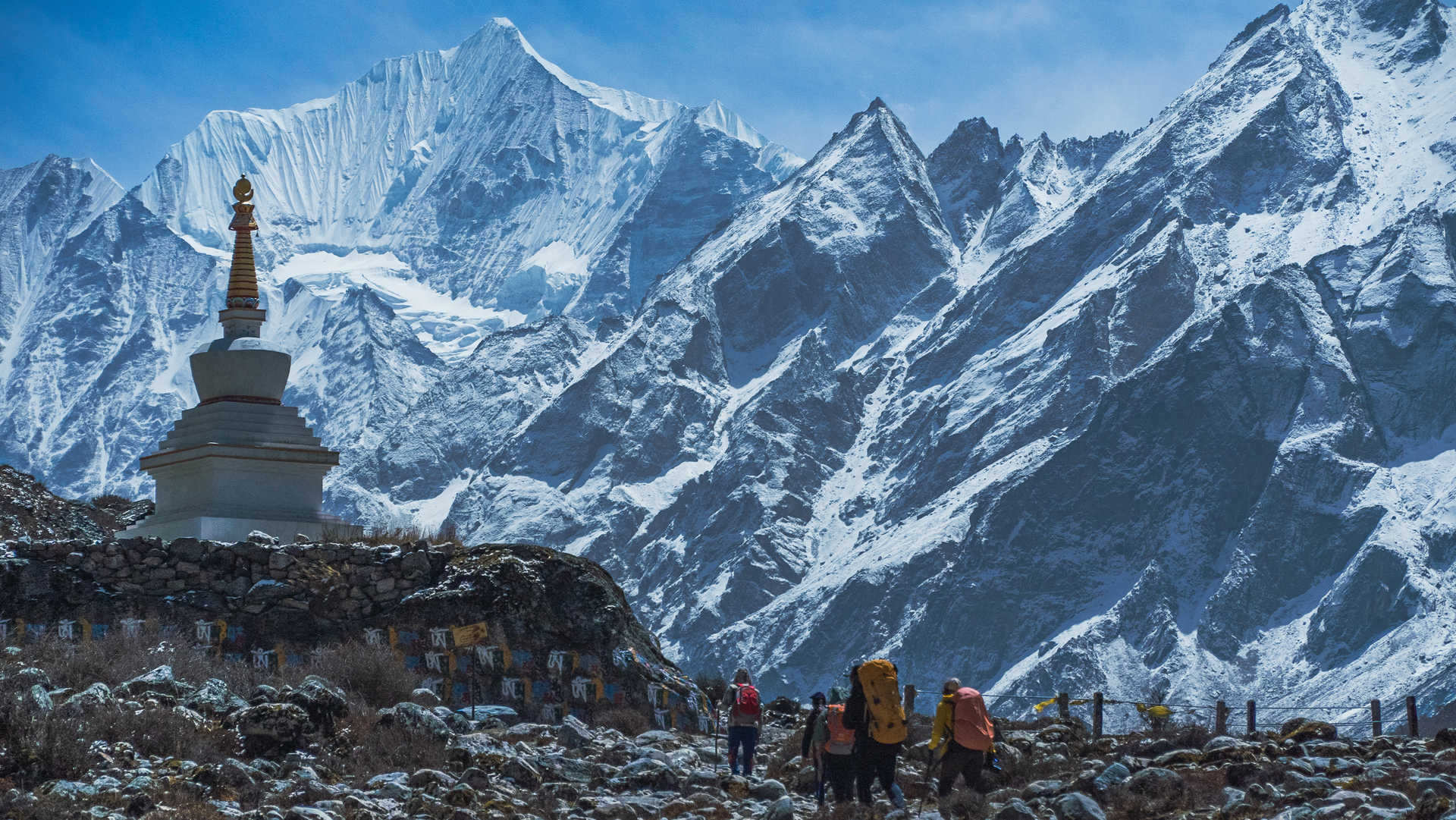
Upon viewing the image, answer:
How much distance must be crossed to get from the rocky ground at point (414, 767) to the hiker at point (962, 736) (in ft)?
1.49

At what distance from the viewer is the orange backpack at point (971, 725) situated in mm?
22812

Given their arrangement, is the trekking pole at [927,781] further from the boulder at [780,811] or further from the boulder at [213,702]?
the boulder at [213,702]

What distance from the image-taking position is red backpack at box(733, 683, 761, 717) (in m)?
24.9

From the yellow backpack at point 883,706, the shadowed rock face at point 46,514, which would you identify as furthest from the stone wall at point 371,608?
the shadowed rock face at point 46,514

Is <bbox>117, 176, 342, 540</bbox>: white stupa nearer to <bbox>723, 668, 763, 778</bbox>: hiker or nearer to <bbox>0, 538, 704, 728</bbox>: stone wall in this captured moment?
<bbox>0, 538, 704, 728</bbox>: stone wall

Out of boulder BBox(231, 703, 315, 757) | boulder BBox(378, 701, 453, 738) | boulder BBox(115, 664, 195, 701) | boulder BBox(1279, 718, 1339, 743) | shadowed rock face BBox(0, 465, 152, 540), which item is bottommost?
boulder BBox(231, 703, 315, 757)

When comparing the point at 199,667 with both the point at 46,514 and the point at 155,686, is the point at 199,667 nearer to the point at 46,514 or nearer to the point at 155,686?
the point at 155,686

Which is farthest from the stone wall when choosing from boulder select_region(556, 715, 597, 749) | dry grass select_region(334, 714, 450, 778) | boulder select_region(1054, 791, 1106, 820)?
boulder select_region(1054, 791, 1106, 820)

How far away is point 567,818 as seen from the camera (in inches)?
789

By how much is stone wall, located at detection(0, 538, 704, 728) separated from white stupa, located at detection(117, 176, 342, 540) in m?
9.47

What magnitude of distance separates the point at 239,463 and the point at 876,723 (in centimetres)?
2326

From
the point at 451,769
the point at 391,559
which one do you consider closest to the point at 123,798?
the point at 451,769

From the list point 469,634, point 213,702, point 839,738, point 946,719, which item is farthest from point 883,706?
point 469,634

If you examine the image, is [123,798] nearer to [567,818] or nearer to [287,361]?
[567,818]
